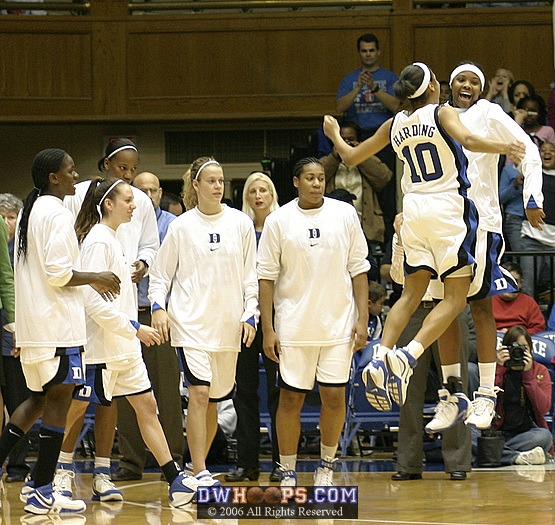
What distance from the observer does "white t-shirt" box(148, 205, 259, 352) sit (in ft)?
23.1

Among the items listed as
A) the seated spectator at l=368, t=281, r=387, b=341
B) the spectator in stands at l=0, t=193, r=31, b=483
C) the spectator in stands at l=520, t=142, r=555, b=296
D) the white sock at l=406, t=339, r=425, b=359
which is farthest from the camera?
the spectator in stands at l=520, t=142, r=555, b=296

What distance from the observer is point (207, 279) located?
7094mm

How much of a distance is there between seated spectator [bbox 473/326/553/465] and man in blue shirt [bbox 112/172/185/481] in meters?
2.39

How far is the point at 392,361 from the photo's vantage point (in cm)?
604

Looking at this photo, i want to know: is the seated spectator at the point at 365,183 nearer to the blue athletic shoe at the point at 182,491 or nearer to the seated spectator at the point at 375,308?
the seated spectator at the point at 375,308

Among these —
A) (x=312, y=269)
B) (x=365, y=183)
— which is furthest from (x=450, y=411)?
(x=365, y=183)

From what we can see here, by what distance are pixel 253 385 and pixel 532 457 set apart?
2.16 m

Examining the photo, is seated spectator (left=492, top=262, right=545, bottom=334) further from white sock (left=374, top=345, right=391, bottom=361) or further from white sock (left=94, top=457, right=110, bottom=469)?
white sock (left=94, top=457, right=110, bottom=469)

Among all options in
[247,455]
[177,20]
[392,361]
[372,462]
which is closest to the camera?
[392,361]

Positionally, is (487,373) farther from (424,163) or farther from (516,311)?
(516,311)

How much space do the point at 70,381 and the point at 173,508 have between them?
102cm

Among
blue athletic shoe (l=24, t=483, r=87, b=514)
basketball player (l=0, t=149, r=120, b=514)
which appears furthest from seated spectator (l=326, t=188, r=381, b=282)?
blue athletic shoe (l=24, t=483, r=87, b=514)

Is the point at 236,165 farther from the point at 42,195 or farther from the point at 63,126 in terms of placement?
the point at 42,195

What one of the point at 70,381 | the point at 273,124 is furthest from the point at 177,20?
the point at 70,381
